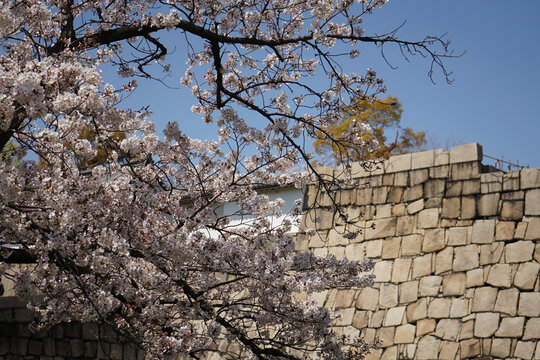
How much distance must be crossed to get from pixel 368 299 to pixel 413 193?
5.13 feet

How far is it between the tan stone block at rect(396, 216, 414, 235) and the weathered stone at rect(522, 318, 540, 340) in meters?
2.02

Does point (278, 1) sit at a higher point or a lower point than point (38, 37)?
higher

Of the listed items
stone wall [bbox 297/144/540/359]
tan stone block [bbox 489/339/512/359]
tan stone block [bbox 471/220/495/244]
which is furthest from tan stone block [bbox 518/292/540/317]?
tan stone block [bbox 471/220/495/244]

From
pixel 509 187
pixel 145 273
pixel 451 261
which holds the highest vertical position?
pixel 509 187

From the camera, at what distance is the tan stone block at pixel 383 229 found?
9508 millimetres

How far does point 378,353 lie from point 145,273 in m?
5.17

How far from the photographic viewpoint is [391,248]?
941cm

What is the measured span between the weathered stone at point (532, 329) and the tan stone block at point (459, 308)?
0.75m

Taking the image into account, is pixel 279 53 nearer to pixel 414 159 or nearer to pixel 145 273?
pixel 145 273

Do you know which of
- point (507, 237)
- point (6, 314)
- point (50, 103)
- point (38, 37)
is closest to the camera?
point (50, 103)

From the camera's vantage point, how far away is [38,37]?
226 inches

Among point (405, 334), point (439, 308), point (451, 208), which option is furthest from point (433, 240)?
point (405, 334)

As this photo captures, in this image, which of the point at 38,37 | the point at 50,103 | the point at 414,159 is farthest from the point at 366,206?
the point at 50,103

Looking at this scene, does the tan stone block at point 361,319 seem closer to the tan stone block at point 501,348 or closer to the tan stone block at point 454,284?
the tan stone block at point 454,284
